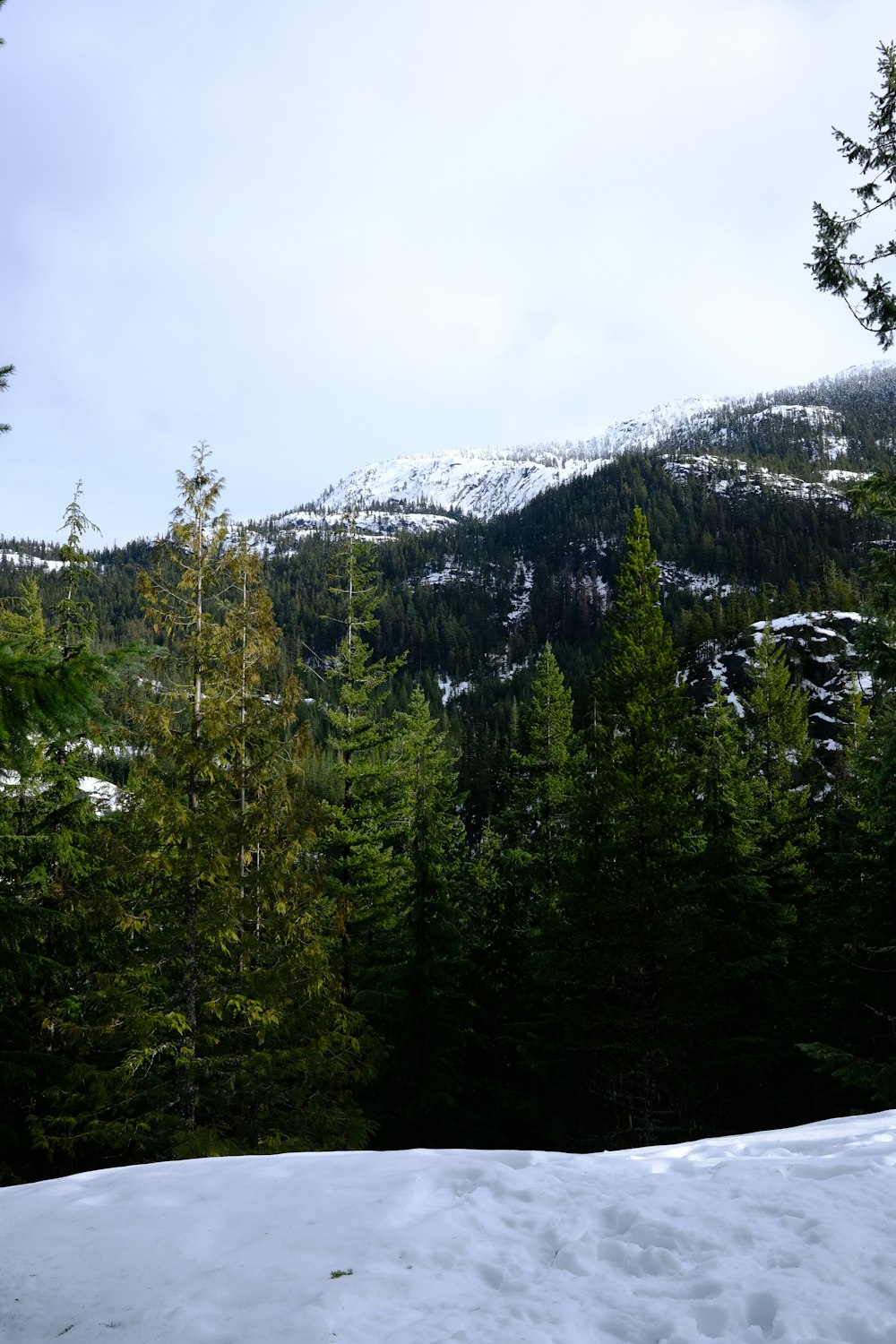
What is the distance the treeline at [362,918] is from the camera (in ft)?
35.1

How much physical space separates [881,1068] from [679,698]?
280 inches

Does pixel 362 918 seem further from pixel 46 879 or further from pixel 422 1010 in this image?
pixel 46 879

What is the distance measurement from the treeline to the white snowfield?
2.74 metres

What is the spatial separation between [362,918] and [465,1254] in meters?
15.9

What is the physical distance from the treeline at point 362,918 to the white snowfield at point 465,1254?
2.74 meters

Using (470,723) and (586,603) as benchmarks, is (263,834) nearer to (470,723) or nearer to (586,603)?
(470,723)

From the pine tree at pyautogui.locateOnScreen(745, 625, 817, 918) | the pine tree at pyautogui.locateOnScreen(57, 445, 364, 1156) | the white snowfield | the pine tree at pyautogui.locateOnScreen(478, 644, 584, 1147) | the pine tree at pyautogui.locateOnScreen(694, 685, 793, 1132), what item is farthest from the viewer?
the pine tree at pyautogui.locateOnScreen(745, 625, 817, 918)

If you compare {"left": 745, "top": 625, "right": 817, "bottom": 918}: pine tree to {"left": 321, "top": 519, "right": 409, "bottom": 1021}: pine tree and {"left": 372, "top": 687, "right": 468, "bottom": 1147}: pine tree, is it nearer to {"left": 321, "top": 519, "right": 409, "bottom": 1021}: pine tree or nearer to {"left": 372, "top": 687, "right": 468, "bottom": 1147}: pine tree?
{"left": 372, "top": 687, "right": 468, "bottom": 1147}: pine tree

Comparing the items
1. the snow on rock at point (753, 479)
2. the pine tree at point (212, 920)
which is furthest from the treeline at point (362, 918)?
the snow on rock at point (753, 479)

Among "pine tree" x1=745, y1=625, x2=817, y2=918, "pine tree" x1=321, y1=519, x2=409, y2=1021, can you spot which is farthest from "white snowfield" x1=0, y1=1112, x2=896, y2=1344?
"pine tree" x1=745, y1=625, x2=817, y2=918

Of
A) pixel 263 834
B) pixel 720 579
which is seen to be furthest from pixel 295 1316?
pixel 720 579

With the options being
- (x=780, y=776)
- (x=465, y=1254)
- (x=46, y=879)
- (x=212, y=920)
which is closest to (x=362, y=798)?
(x=46, y=879)

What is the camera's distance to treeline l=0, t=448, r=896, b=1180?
35.1 ft

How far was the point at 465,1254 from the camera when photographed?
378cm
